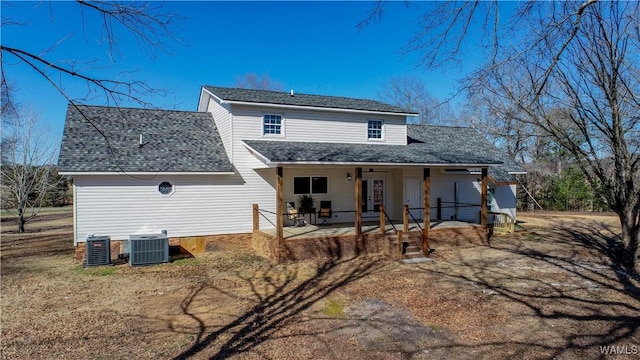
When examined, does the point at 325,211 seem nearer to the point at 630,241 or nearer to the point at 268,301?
the point at 268,301

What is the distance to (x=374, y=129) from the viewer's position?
1684cm

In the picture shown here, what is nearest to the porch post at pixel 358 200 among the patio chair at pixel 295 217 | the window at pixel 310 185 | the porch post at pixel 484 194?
the patio chair at pixel 295 217

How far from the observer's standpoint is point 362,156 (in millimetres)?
13312

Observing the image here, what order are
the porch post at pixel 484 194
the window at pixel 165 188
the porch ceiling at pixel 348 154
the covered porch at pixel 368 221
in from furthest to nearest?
the porch post at pixel 484 194 → the window at pixel 165 188 → the covered porch at pixel 368 221 → the porch ceiling at pixel 348 154

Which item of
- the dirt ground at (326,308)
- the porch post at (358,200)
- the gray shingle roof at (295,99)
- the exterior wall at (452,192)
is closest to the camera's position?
the dirt ground at (326,308)

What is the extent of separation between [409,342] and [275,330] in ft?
7.10

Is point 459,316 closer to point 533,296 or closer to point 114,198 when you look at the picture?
point 533,296

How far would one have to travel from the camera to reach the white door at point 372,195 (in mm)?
16547

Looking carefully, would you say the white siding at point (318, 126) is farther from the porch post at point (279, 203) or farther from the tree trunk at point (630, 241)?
the tree trunk at point (630, 241)

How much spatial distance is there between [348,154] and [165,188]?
20.3 ft

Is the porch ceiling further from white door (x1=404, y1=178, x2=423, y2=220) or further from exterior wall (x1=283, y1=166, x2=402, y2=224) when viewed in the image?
white door (x1=404, y1=178, x2=423, y2=220)

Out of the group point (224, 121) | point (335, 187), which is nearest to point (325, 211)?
point (335, 187)

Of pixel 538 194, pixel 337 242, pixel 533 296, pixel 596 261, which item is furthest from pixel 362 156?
pixel 538 194

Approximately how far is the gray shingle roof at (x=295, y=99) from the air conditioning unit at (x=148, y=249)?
5.36m
